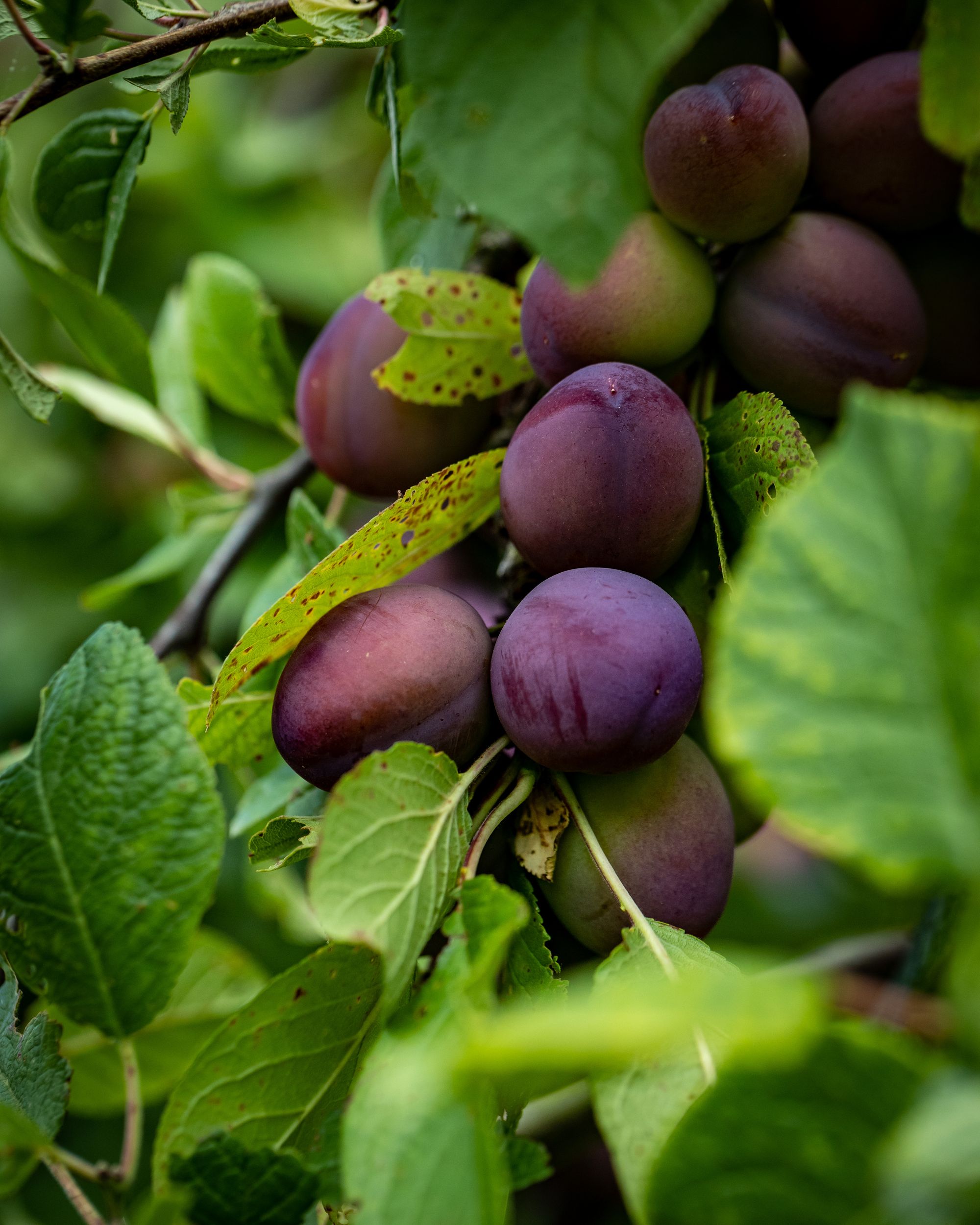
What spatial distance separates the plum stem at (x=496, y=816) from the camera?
39 centimetres

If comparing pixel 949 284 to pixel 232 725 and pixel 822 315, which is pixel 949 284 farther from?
pixel 232 725

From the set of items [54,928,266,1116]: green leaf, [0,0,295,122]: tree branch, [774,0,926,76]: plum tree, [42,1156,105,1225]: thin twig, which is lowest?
[54,928,266,1116]: green leaf

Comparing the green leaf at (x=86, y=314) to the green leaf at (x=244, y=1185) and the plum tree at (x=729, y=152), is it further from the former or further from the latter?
the green leaf at (x=244, y=1185)

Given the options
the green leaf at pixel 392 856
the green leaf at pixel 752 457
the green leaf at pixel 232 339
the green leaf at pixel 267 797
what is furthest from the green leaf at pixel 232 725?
the green leaf at pixel 232 339

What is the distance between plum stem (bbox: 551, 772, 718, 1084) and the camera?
349 millimetres

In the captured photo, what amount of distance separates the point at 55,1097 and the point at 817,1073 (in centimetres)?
32

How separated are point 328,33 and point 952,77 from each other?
252mm

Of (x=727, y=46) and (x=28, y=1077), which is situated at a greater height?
(x=727, y=46)

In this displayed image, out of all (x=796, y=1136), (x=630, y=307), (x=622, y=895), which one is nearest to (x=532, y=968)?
(x=622, y=895)

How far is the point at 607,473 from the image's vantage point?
0.40m

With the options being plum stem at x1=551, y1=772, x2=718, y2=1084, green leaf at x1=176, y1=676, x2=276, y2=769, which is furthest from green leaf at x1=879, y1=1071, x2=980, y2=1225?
green leaf at x1=176, y1=676, x2=276, y2=769

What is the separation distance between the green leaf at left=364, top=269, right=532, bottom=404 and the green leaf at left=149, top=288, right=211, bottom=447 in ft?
1.30

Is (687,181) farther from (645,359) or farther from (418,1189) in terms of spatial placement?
(418,1189)

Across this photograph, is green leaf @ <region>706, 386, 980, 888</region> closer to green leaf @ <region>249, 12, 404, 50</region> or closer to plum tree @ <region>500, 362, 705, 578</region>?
plum tree @ <region>500, 362, 705, 578</region>
